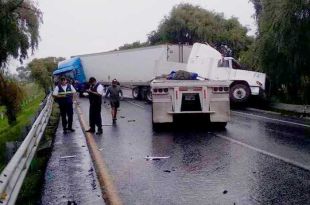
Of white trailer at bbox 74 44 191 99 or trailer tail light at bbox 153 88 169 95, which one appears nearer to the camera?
trailer tail light at bbox 153 88 169 95

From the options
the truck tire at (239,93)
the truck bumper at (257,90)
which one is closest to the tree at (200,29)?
the truck bumper at (257,90)

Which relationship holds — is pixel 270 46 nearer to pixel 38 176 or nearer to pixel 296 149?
pixel 296 149

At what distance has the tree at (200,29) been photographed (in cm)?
5369

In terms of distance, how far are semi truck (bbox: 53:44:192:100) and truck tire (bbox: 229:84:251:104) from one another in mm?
5059

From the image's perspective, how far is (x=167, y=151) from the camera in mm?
10492

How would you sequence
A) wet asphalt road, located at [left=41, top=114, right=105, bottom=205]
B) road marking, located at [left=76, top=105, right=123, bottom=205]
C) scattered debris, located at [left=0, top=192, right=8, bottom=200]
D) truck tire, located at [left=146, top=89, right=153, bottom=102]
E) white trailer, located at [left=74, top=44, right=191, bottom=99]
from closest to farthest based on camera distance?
1. scattered debris, located at [left=0, top=192, right=8, bottom=200]
2. road marking, located at [left=76, top=105, right=123, bottom=205]
3. wet asphalt road, located at [left=41, top=114, right=105, bottom=205]
4. white trailer, located at [left=74, top=44, right=191, bottom=99]
5. truck tire, located at [left=146, top=89, right=153, bottom=102]

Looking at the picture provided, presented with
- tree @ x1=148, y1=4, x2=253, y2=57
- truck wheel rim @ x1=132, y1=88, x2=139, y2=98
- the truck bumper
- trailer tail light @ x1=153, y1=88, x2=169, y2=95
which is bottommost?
truck wheel rim @ x1=132, y1=88, x2=139, y2=98

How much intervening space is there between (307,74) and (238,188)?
1740 centimetres

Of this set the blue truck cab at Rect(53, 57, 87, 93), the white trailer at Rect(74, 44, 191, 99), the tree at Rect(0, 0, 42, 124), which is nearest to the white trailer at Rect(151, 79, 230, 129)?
the tree at Rect(0, 0, 42, 124)

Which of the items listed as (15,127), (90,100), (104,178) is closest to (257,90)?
(90,100)

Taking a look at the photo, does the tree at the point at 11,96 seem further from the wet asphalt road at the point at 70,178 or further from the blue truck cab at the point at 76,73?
the wet asphalt road at the point at 70,178

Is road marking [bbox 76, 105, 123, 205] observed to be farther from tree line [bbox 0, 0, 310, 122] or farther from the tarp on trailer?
the tarp on trailer

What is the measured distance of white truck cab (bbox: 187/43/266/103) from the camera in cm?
2495

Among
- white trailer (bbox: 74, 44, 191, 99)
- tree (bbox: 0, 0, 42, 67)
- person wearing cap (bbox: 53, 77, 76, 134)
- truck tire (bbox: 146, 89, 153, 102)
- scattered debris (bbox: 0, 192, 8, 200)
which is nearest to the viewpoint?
scattered debris (bbox: 0, 192, 8, 200)
